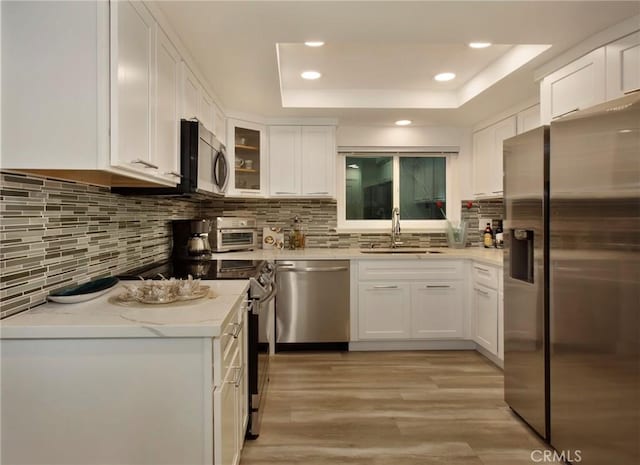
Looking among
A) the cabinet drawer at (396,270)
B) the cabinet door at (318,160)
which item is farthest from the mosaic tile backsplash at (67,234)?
the cabinet drawer at (396,270)

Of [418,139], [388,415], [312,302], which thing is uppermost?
[418,139]

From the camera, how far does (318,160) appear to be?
3.86 m

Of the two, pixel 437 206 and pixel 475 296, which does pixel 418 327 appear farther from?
pixel 437 206

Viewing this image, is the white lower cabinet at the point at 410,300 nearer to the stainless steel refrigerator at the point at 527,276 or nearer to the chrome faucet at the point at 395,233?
the chrome faucet at the point at 395,233

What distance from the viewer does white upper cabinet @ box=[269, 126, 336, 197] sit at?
384 centimetres

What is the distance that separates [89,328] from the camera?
1.26 m

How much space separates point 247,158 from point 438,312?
2.23m

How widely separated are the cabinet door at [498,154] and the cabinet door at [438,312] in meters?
0.94

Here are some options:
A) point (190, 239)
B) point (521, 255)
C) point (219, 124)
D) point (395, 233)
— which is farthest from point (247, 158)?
point (521, 255)

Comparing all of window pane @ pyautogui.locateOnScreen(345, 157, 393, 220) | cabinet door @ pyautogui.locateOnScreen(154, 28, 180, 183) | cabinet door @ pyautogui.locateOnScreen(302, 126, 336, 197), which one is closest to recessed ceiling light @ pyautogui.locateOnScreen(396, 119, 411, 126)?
window pane @ pyautogui.locateOnScreen(345, 157, 393, 220)

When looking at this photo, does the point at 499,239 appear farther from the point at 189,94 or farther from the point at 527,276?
the point at 189,94

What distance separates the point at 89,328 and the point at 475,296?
3.11 m

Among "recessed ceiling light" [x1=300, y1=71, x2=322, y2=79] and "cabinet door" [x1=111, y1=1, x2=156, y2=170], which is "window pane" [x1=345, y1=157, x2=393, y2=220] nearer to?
"recessed ceiling light" [x1=300, y1=71, x2=322, y2=79]

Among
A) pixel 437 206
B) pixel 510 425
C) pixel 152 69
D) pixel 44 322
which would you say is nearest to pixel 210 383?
pixel 44 322
